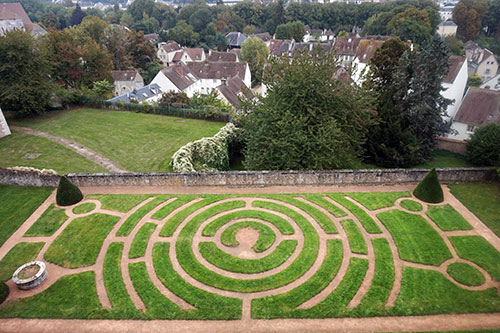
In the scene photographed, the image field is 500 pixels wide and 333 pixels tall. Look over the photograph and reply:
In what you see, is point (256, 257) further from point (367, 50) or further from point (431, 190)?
point (367, 50)

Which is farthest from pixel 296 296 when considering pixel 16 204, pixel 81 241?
pixel 16 204

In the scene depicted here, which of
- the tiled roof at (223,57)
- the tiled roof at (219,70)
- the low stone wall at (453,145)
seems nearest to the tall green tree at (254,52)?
the tiled roof at (223,57)

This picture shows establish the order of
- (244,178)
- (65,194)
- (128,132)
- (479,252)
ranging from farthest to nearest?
(128,132) < (244,178) < (65,194) < (479,252)

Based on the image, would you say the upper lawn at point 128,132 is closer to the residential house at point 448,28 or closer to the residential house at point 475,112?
the residential house at point 475,112

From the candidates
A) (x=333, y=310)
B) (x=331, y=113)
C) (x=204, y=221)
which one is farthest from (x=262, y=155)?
(x=333, y=310)

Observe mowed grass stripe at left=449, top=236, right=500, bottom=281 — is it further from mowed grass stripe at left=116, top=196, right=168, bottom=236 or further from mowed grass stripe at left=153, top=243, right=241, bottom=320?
mowed grass stripe at left=116, top=196, right=168, bottom=236

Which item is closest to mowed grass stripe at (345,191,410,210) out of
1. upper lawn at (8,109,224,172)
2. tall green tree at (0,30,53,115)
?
upper lawn at (8,109,224,172)

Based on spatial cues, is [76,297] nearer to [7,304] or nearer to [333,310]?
[7,304]
